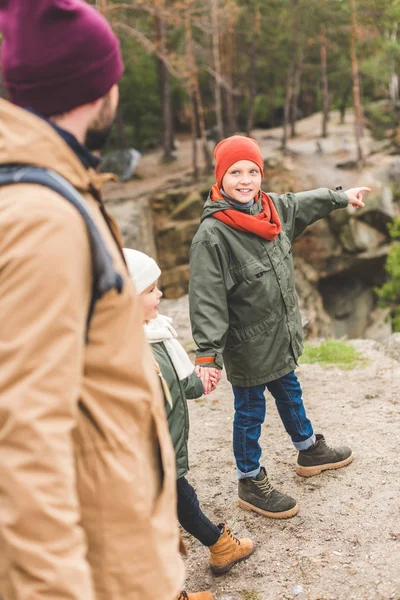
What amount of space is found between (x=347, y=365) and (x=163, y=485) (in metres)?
5.11

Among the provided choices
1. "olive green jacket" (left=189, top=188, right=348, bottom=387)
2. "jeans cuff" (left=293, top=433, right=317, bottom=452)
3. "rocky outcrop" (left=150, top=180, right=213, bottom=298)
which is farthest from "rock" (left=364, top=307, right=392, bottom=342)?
"olive green jacket" (left=189, top=188, right=348, bottom=387)

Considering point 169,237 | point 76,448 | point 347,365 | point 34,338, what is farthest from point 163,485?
point 169,237

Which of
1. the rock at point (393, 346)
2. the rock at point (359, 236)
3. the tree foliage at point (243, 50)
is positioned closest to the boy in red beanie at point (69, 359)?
the rock at point (393, 346)

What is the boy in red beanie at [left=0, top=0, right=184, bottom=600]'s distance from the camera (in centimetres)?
113

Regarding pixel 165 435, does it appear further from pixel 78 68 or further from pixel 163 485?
pixel 78 68

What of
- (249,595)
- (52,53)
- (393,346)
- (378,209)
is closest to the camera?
(52,53)

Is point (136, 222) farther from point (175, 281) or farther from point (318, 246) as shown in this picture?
point (318, 246)

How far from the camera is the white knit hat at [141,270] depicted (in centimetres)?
272

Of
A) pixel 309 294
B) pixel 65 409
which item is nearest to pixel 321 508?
pixel 65 409

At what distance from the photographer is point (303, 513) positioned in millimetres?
3568

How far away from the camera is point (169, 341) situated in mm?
2859

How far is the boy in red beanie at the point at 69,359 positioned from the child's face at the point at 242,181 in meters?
1.94

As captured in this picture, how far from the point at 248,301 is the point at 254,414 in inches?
27.9

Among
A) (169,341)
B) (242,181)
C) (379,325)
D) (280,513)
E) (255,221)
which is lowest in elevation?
(379,325)
